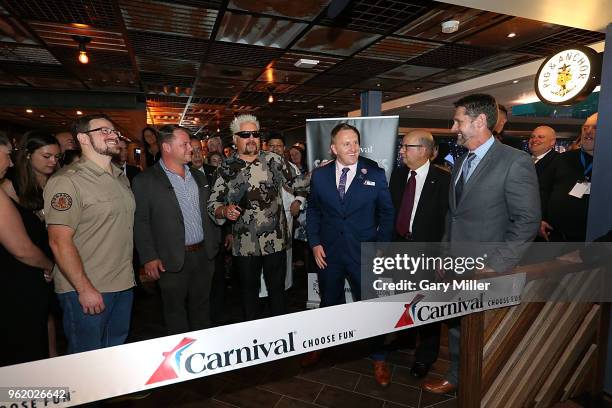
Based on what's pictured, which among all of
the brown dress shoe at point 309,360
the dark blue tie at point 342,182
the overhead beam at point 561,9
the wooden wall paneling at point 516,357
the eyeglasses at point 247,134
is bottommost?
the brown dress shoe at point 309,360

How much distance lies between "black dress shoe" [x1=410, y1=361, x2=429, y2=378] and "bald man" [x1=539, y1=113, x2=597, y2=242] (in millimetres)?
1861

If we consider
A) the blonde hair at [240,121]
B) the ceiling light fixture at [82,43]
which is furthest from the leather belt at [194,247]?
the ceiling light fixture at [82,43]

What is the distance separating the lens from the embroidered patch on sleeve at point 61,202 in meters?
1.81

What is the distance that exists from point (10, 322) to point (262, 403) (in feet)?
5.39

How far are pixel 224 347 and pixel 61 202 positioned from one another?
116 centimetres

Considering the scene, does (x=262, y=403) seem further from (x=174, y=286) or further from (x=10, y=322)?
(x=10, y=322)

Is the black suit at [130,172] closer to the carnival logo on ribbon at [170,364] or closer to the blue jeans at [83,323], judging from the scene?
the blue jeans at [83,323]

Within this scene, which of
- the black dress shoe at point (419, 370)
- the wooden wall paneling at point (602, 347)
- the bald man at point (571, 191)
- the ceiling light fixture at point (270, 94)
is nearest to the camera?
the wooden wall paneling at point (602, 347)

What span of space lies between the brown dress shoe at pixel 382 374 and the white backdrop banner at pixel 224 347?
1.09 meters

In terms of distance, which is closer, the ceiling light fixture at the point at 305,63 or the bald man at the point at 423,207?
the bald man at the point at 423,207

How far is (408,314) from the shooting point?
185cm

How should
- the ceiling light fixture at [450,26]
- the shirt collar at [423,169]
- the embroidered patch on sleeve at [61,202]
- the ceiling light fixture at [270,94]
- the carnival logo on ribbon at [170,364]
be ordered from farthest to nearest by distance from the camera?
the ceiling light fixture at [270,94] → the ceiling light fixture at [450,26] → the shirt collar at [423,169] → the embroidered patch on sleeve at [61,202] → the carnival logo on ribbon at [170,364]

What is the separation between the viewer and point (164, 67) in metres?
6.89

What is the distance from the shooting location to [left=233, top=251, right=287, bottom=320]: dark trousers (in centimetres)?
295
